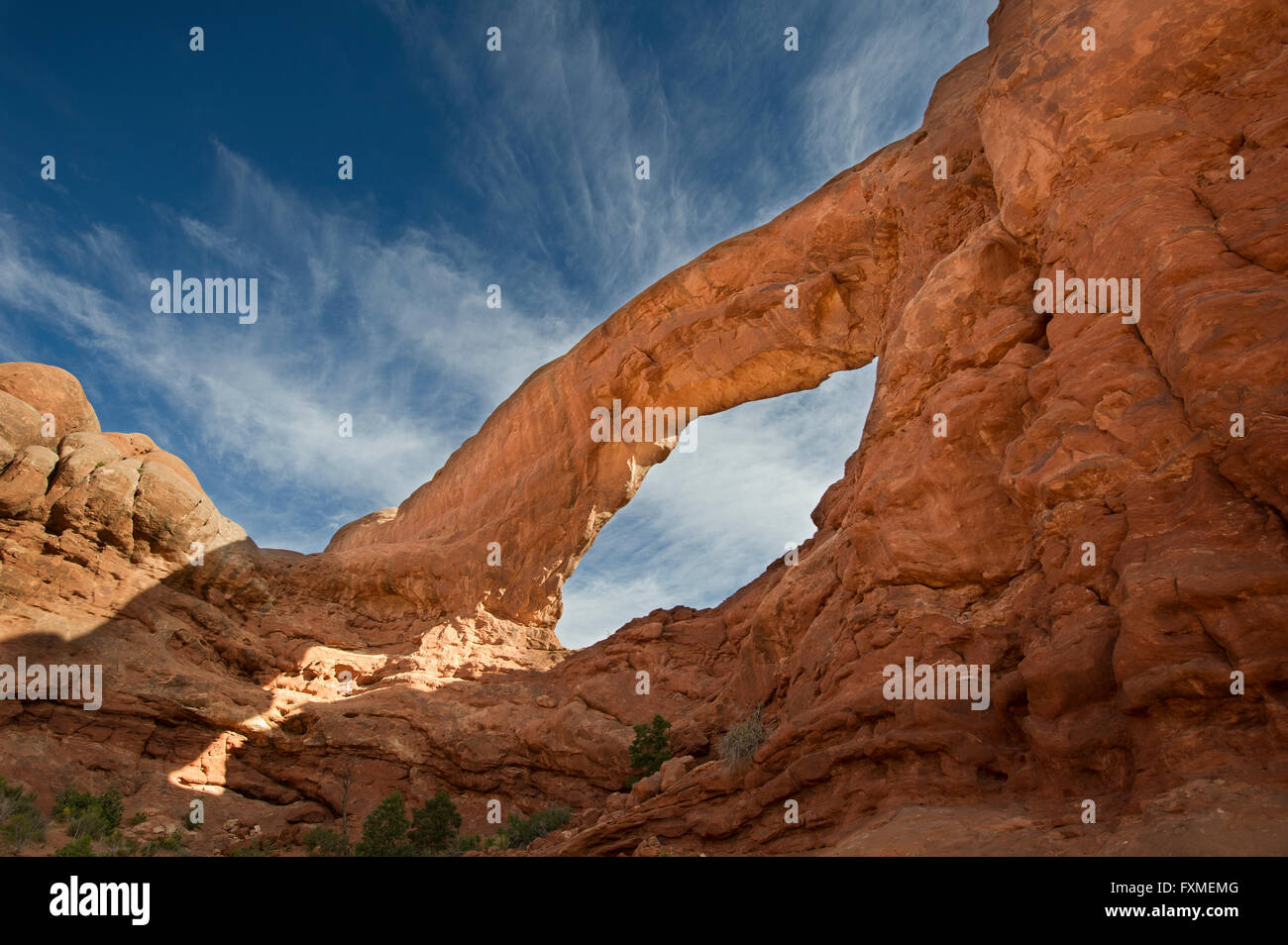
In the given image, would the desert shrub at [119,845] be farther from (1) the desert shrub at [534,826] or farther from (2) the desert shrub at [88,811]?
(1) the desert shrub at [534,826]

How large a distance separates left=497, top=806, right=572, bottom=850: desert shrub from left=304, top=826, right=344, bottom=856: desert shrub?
11.6ft

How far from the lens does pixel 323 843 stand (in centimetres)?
1653

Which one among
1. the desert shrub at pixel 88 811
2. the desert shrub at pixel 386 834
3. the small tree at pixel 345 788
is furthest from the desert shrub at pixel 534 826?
the desert shrub at pixel 88 811

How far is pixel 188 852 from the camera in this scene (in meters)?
15.3

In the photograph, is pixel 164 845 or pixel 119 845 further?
pixel 164 845

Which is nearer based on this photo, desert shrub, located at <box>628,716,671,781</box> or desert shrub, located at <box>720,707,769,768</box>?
desert shrub, located at <box>720,707,769,768</box>

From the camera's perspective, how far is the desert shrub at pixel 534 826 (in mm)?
15094

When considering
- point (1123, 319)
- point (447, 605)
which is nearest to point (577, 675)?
point (447, 605)

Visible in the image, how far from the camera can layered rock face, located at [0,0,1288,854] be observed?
7.67m

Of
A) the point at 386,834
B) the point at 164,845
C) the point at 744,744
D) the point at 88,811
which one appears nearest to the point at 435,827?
the point at 386,834

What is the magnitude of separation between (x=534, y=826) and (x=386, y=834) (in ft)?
9.51

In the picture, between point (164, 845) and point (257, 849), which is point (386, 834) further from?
point (164, 845)

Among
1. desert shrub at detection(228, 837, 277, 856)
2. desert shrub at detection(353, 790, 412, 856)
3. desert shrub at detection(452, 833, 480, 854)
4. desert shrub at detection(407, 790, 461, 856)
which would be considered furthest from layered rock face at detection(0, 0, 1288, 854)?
desert shrub at detection(353, 790, 412, 856)

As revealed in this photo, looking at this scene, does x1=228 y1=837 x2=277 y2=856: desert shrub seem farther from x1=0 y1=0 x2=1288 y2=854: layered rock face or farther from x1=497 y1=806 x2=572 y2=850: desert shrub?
x1=497 y1=806 x2=572 y2=850: desert shrub
